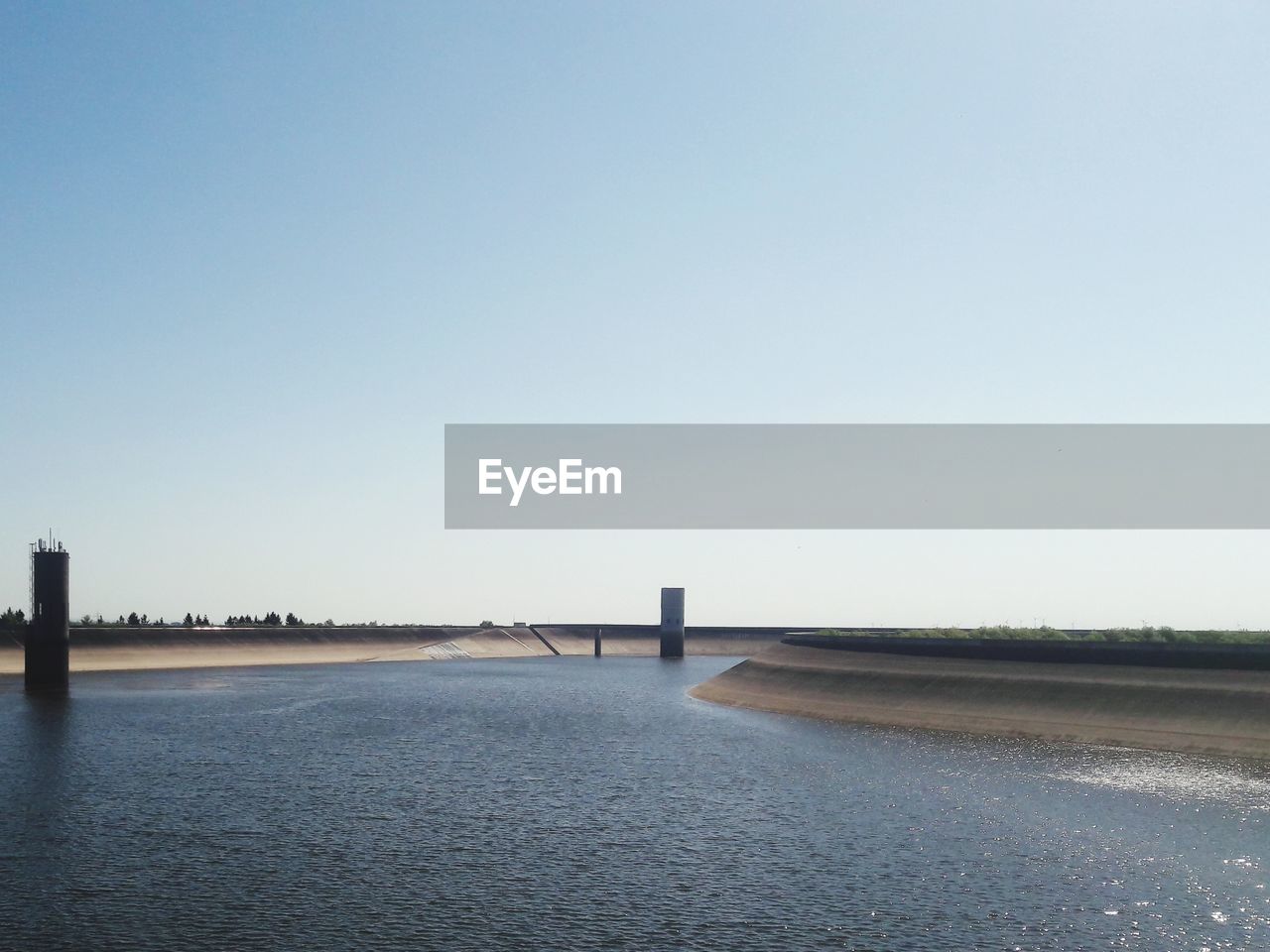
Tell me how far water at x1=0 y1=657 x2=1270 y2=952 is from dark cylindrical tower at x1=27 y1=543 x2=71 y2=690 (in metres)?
32.3

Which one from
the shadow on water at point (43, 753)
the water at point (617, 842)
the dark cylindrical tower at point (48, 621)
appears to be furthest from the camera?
the dark cylindrical tower at point (48, 621)

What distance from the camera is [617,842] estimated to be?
3562 cm

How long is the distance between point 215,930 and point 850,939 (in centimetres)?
1622

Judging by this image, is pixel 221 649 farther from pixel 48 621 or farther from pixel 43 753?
pixel 43 753

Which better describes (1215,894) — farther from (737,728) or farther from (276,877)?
(737,728)

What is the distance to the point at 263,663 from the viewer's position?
516 feet

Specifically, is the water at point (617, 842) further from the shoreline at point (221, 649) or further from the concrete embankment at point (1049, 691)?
the shoreline at point (221, 649)

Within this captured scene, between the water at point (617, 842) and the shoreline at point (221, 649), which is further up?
the water at point (617, 842)

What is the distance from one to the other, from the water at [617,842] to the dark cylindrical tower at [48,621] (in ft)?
106

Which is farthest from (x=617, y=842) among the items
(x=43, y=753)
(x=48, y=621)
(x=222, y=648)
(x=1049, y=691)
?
(x=222, y=648)

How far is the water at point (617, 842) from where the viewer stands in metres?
26.0

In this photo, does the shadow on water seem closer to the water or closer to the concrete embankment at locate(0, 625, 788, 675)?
the water

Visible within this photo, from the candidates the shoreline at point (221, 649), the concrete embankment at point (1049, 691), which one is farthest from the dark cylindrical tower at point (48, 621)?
the concrete embankment at point (1049, 691)

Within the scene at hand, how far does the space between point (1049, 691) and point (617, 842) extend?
4092cm
